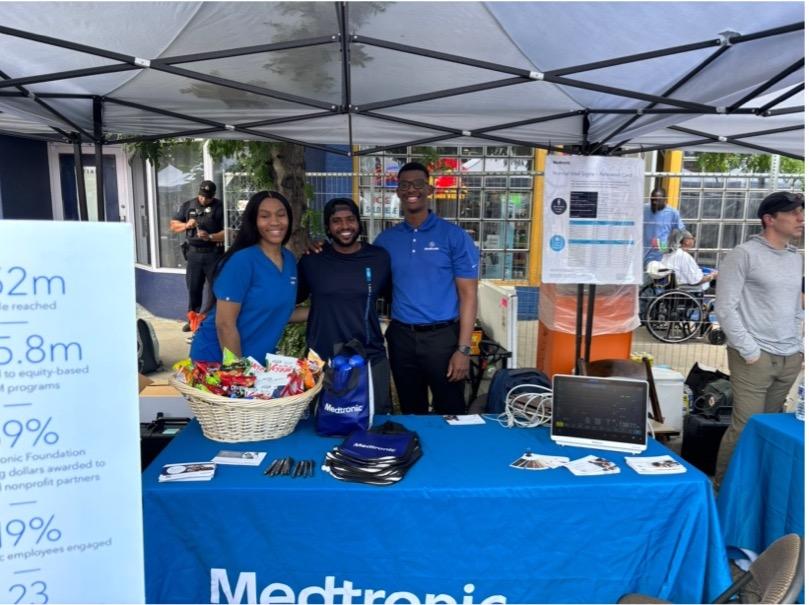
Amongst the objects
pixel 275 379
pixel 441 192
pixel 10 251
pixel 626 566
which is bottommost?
pixel 626 566

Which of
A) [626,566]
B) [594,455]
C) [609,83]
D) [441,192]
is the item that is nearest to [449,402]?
[594,455]

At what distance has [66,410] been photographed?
1132 mm

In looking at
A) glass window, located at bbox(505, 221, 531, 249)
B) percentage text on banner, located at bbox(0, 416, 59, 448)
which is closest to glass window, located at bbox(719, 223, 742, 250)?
glass window, located at bbox(505, 221, 531, 249)

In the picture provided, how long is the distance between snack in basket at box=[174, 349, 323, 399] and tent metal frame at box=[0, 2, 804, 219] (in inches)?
45.9

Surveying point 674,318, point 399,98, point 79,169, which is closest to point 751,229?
point 674,318

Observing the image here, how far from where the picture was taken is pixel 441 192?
7367mm

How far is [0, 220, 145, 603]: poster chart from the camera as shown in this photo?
43.3 inches

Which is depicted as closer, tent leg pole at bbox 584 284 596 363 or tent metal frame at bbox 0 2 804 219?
tent metal frame at bbox 0 2 804 219

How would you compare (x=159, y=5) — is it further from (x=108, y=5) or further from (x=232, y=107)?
(x=232, y=107)

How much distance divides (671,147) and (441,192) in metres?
3.49

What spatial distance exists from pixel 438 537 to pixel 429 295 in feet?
4.88

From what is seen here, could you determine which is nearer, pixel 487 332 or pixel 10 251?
pixel 10 251

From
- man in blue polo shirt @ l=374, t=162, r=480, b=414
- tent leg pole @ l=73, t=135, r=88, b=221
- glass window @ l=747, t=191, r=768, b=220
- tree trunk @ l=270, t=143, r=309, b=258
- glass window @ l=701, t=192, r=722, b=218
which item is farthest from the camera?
glass window @ l=701, t=192, r=722, b=218

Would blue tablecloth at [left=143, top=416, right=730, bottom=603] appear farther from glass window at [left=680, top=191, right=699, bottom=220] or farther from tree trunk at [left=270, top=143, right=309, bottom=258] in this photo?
glass window at [left=680, top=191, right=699, bottom=220]
